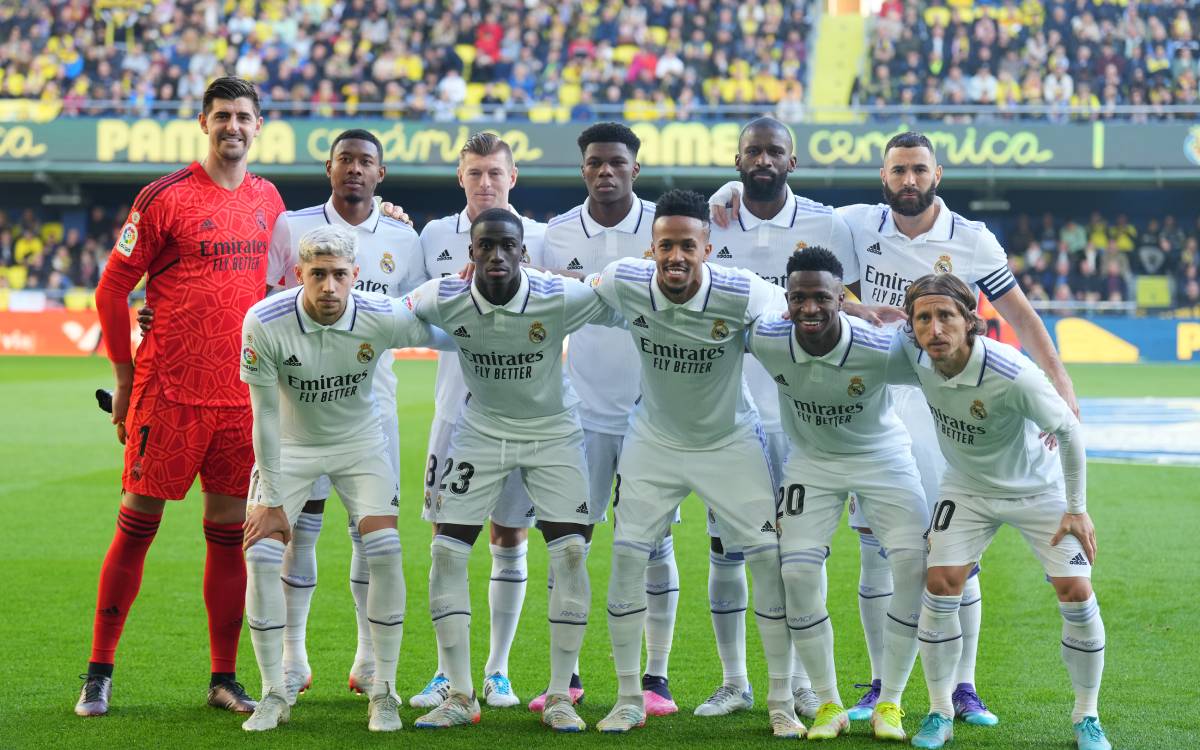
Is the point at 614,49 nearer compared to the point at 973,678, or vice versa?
the point at 973,678

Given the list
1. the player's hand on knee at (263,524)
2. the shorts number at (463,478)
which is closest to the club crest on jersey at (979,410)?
the shorts number at (463,478)

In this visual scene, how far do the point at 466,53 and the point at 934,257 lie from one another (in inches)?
970

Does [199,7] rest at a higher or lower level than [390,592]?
higher

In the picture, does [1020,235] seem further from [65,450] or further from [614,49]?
[65,450]

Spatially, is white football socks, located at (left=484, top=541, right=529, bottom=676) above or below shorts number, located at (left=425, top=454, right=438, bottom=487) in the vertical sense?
below

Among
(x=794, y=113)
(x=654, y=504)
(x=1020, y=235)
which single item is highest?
(x=794, y=113)

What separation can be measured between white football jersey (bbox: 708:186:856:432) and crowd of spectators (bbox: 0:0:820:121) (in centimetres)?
2128

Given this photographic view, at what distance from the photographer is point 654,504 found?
539 centimetres

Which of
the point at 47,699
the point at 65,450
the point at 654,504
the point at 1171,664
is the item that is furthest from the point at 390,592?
the point at 65,450

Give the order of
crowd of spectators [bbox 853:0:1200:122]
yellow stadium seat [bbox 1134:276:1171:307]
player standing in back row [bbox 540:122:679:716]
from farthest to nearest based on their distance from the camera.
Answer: crowd of spectators [bbox 853:0:1200:122] < yellow stadium seat [bbox 1134:276:1171:307] < player standing in back row [bbox 540:122:679:716]

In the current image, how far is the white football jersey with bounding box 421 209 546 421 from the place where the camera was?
6094 millimetres

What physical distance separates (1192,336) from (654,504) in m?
20.5

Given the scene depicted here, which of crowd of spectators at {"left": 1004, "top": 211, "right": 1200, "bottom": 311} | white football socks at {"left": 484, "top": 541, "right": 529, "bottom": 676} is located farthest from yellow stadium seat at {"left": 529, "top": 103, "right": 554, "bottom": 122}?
white football socks at {"left": 484, "top": 541, "right": 529, "bottom": 676}

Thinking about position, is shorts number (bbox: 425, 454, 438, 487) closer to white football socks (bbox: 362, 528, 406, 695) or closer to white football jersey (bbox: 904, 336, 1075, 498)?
white football socks (bbox: 362, 528, 406, 695)
